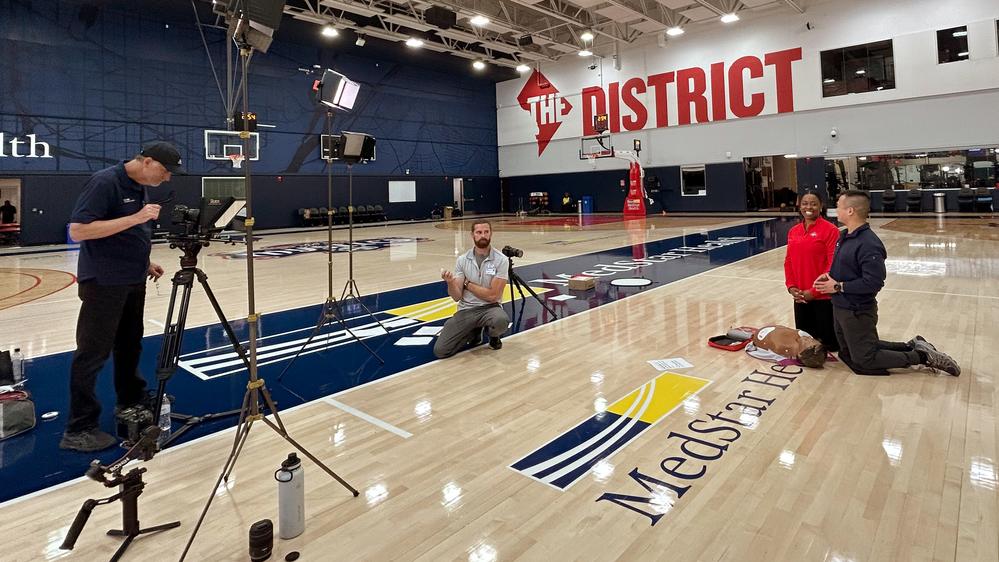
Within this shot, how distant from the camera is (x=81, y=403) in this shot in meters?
3.00

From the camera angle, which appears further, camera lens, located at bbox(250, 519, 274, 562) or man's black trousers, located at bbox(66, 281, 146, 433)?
man's black trousers, located at bbox(66, 281, 146, 433)

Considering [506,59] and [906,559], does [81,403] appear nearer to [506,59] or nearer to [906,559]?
[906,559]

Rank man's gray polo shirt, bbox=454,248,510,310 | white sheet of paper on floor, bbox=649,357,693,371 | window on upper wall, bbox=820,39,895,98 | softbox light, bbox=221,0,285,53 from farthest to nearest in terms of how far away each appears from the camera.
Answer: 1. window on upper wall, bbox=820,39,895,98
2. man's gray polo shirt, bbox=454,248,510,310
3. white sheet of paper on floor, bbox=649,357,693,371
4. softbox light, bbox=221,0,285,53

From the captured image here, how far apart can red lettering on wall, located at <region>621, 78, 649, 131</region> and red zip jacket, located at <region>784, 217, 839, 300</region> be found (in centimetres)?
2258

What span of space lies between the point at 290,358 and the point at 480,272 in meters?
1.80

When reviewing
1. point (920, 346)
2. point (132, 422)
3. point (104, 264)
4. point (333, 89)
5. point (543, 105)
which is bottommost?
point (132, 422)

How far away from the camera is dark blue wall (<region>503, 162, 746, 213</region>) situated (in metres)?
23.6

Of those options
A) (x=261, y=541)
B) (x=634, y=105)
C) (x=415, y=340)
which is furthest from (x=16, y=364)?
(x=634, y=105)

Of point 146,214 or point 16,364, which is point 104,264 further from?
point 16,364

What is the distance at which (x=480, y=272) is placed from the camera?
4.85 m

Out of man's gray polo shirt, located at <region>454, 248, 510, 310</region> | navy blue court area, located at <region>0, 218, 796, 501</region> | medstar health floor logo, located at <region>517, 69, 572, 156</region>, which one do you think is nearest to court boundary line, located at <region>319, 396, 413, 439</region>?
navy blue court area, located at <region>0, 218, 796, 501</region>

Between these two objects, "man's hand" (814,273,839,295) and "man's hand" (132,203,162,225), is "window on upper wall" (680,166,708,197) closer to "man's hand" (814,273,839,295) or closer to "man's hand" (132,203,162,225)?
"man's hand" (814,273,839,295)

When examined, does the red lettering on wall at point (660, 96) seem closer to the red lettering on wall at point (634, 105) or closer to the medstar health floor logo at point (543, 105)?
the red lettering on wall at point (634, 105)

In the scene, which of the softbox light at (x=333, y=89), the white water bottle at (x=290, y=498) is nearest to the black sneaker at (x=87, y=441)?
the white water bottle at (x=290, y=498)
